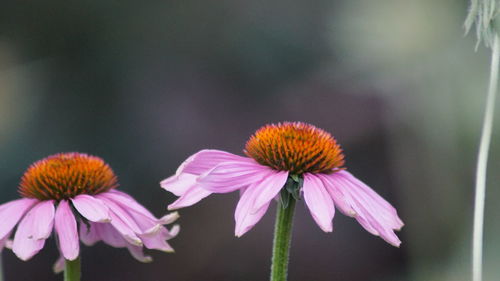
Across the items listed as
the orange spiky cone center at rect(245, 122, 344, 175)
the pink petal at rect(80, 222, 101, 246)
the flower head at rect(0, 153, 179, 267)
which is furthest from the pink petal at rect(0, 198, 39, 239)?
the orange spiky cone center at rect(245, 122, 344, 175)

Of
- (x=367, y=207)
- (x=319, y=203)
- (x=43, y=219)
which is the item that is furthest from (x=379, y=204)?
(x=43, y=219)

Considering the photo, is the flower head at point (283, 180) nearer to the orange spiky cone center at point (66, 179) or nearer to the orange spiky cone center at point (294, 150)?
the orange spiky cone center at point (294, 150)

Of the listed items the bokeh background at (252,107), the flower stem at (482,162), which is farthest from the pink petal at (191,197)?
the bokeh background at (252,107)

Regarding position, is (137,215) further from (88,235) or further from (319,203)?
(319,203)

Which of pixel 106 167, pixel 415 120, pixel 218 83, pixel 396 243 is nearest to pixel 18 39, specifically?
pixel 218 83

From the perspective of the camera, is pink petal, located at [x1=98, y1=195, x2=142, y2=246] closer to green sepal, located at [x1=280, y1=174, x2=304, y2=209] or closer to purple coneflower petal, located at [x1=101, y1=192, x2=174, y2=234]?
purple coneflower petal, located at [x1=101, y1=192, x2=174, y2=234]

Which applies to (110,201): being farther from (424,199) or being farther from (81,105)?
(81,105)
